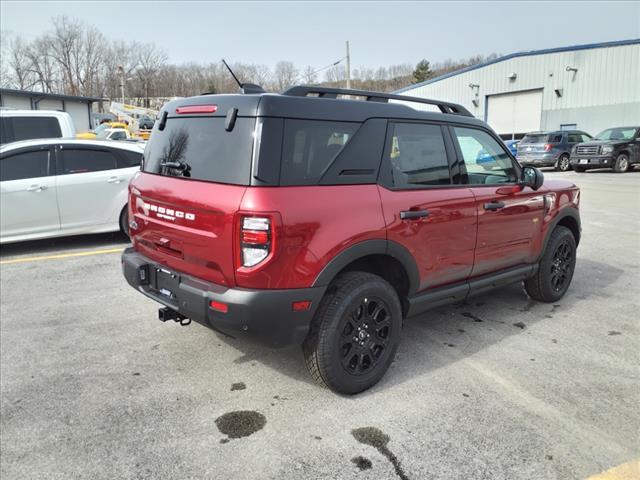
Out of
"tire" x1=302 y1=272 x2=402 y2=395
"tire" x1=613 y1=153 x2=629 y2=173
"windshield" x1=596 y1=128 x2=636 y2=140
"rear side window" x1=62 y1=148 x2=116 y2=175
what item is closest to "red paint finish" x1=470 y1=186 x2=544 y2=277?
"tire" x1=302 y1=272 x2=402 y2=395

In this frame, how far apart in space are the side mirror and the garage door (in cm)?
3127

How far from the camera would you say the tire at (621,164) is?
19.8 meters

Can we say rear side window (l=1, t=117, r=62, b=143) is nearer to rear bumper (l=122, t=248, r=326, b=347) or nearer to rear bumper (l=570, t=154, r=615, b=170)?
rear bumper (l=122, t=248, r=326, b=347)

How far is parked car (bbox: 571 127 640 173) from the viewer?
64.1 feet

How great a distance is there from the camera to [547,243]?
15.8 ft

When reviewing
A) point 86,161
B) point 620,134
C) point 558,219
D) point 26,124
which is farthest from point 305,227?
point 620,134

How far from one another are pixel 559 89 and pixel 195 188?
3287cm

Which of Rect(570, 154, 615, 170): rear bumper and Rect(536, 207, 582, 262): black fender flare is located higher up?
Rect(570, 154, 615, 170): rear bumper

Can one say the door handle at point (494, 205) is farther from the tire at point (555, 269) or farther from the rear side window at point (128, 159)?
the rear side window at point (128, 159)

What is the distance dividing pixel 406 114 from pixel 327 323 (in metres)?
1.59

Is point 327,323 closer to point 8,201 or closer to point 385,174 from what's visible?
point 385,174

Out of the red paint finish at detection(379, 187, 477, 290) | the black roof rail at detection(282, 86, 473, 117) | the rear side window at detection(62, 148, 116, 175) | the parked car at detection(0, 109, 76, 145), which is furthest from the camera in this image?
the parked car at detection(0, 109, 76, 145)

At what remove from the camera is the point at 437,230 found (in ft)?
11.8

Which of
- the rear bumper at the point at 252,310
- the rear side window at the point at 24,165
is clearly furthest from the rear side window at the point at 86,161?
the rear bumper at the point at 252,310
